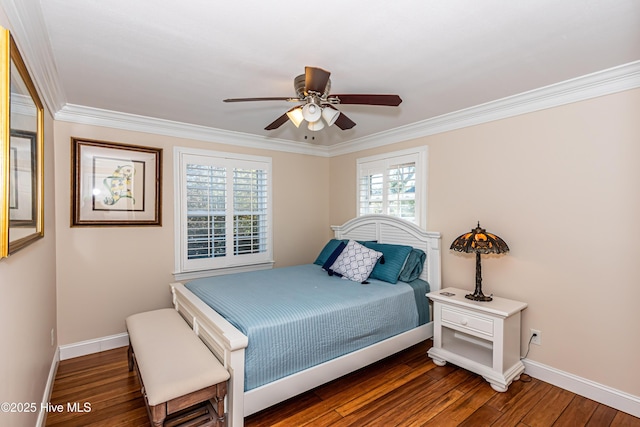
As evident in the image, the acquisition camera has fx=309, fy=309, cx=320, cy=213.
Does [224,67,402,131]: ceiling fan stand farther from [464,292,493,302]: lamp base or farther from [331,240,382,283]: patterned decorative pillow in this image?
[464,292,493,302]: lamp base

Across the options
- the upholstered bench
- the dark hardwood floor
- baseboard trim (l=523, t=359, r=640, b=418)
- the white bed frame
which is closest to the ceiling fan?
the white bed frame

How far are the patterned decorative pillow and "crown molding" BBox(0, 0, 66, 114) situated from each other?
9.50 ft

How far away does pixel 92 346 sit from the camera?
313cm

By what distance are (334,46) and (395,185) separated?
225cm

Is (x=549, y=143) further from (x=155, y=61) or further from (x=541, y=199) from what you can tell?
(x=155, y=61)

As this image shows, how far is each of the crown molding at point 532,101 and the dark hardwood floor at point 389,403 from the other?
2343mm

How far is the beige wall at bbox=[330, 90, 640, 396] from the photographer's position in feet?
7.38

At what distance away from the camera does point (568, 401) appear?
235 centimetres

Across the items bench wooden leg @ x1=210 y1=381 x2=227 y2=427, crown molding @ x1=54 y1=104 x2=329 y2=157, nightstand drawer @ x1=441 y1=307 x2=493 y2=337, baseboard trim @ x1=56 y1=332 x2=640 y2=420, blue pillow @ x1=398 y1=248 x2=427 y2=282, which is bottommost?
baseboard trim @ x1=56 y1=332 x2=640 y2=420

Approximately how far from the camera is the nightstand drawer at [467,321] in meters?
2.56

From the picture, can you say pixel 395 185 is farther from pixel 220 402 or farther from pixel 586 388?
pixel 220 402

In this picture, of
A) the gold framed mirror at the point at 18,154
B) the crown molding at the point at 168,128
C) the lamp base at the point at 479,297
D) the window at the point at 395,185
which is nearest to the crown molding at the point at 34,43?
the gold framed mirror at the point at 18,154

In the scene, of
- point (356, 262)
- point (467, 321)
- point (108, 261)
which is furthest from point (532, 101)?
point (108, 261)

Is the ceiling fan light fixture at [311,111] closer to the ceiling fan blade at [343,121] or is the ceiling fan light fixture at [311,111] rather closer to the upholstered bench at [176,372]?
the ceiling fan blade at [343,121]
